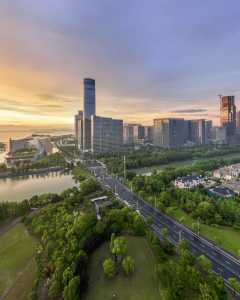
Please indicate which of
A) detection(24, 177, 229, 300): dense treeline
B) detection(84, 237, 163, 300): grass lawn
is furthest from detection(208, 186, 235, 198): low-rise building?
detection(84, 237, 163, 300): grass lawn

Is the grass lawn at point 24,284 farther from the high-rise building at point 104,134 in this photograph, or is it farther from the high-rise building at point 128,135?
the high-rise building at point 128,135

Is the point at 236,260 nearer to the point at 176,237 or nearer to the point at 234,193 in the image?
the point at 176,237

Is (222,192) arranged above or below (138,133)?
below

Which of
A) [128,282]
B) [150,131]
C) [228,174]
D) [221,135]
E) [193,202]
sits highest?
[150,131]

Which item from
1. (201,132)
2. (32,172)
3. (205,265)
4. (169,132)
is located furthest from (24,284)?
(201,132)

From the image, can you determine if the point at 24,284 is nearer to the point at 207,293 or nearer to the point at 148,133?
the point at 207,293

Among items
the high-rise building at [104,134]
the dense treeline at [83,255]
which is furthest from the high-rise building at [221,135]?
the dense treeline at [83,255]

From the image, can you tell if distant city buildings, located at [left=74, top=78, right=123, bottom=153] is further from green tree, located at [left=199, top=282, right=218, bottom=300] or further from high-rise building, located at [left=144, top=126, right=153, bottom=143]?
green tree, located at [left=199, top=282, right=218, bottom=300]
